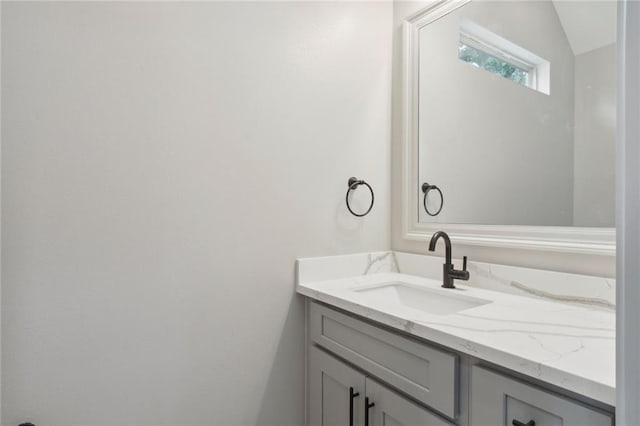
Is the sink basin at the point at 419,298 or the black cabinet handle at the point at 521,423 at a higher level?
the sink basin at the point at 419,298

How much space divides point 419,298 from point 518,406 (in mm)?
654

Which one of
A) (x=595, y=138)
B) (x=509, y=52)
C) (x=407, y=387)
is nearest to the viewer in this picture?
(x=407, y=387)

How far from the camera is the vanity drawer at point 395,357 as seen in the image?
35.2 inches

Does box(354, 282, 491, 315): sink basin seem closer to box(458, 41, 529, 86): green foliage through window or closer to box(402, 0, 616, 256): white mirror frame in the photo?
box(402, 0, 616, 256): white mirror frame

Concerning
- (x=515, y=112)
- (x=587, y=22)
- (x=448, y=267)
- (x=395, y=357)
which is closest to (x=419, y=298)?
(x=448, y=267)

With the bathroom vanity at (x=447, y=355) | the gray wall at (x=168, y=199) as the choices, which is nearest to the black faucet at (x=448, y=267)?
the bathroom vanity at (x=447, y=355)

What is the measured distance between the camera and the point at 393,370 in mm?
1045

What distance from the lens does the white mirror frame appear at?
1.17 metres

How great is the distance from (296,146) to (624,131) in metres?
1.13

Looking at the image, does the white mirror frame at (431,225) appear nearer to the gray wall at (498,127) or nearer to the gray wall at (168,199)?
the gray wall at (498,127)

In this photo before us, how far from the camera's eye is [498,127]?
1.40 metres

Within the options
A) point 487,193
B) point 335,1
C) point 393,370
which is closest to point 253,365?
point 393,370

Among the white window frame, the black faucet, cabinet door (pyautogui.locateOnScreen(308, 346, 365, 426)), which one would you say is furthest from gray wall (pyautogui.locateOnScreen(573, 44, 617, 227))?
cabinet door (pyautogui.locateOnScreen(308, 346, 365, 426))

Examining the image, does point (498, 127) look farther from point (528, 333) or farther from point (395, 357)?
point (395, 357)
